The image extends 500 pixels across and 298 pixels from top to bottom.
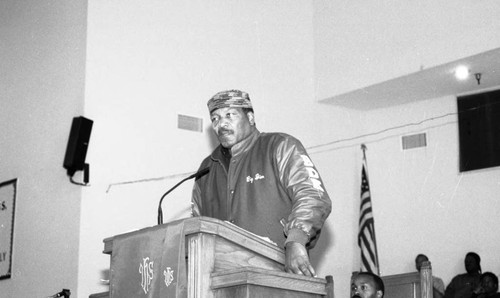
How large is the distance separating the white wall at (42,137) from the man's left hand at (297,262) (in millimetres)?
4238

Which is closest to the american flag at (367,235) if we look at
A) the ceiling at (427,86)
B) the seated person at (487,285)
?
the ceiling at (427,86)

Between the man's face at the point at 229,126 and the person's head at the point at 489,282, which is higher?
the man's face at the point at 229,126

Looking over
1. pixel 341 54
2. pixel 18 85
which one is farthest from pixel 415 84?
pixel 18 85

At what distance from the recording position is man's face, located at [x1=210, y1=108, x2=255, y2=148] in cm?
386

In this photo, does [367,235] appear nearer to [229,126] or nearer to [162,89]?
[162,89]

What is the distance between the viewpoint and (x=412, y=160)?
32.3ft

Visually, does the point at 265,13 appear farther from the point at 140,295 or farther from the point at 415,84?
the point at 140,295

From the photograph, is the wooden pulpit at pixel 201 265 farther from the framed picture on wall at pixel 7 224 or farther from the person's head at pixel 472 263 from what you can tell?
the person's head at pixel 472 263

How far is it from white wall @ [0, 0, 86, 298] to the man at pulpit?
3.34m

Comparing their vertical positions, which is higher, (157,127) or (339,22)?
(339,22)

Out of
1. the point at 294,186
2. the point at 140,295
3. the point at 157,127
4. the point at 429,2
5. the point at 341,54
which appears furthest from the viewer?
the point at 341,54

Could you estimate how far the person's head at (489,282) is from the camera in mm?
8172

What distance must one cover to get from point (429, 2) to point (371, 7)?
2.53 ft

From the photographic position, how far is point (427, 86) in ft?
30.4
